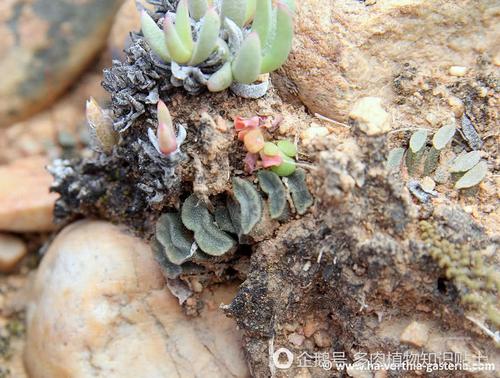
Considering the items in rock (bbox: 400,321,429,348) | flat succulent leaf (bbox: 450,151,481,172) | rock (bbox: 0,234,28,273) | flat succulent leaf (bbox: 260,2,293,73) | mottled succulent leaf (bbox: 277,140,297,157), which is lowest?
rock (bbox: 0,234,28,273)

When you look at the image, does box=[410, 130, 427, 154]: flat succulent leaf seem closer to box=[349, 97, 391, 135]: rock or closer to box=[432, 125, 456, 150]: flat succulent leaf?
box=[432, 125, 456, 150]: flat succulent leaf

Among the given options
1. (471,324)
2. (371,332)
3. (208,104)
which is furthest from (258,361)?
(208,104)

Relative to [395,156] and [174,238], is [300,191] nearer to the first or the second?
[395,156]

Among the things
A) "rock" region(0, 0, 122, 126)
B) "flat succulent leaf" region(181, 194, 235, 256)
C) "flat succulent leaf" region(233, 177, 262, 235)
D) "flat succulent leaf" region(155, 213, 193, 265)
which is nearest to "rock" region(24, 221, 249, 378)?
"flat succulent leaf" region(155, 213, 193, 265)

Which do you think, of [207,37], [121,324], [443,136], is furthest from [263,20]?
[121,324]

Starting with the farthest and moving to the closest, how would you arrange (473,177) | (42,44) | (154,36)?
(42,44) → (473,177) → (154,36)

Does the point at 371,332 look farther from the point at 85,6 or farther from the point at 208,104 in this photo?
the point at 85,6
